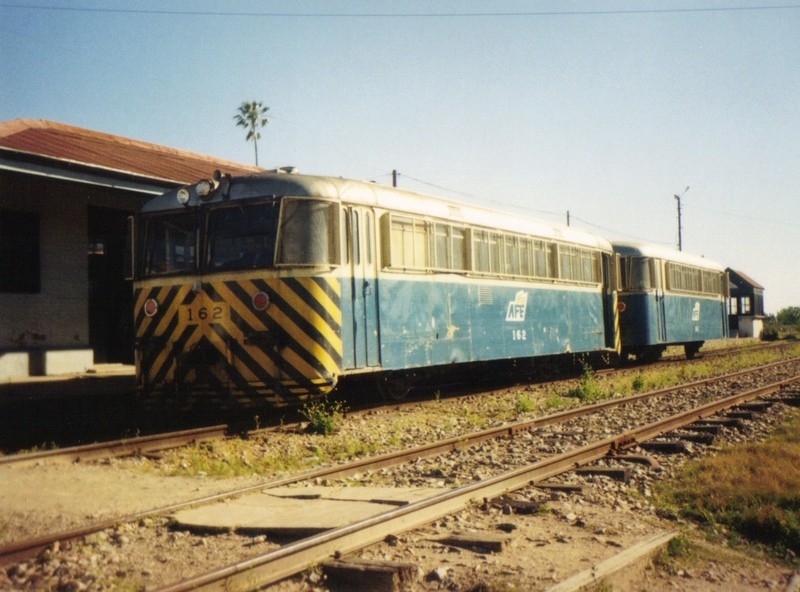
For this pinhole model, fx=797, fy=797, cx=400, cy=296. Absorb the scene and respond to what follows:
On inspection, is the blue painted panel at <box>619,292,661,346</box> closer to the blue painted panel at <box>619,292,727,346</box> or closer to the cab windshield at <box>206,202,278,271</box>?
the blue painted panel at <box>619,292,727,346</box>

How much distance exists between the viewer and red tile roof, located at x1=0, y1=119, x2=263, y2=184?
14906mm

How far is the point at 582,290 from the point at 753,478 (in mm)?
10980

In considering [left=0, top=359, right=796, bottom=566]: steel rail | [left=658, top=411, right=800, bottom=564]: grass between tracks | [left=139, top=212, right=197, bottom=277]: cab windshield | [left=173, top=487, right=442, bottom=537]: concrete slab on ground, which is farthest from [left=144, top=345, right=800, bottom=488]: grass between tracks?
[left=658, top=411, right=800, bottom=564]: grass between tracks

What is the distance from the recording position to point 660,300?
2236cm

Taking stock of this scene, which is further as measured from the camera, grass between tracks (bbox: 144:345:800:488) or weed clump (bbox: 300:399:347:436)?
weed clump (bbox: 300:399:347:436)

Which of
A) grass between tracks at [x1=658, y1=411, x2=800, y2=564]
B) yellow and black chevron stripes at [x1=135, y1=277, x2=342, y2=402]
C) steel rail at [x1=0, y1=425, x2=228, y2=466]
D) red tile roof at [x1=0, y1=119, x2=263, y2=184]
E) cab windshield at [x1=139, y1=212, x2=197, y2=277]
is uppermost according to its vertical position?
red tile roof at [x1=0, y1=119, x2=263, y2=184]

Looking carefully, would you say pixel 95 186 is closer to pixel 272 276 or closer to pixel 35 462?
pixel 272 276

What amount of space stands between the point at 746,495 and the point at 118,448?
6135mm

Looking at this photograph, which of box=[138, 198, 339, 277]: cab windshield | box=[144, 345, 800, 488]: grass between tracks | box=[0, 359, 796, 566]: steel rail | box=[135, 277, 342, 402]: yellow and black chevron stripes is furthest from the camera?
box=[138, 198, 339, 277]: cab windshield

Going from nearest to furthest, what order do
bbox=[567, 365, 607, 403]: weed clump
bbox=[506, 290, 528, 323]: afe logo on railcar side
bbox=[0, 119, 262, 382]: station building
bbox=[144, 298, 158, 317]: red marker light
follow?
1. bbox=[144, 298, 158, 317]: red marker light
2. bbox=[567, 365, 607, 403]: weed clump
3. bbox=[506, 290, 528, 323]: afe logo on railcar side
4. bbox=[0, 119, 262, 382]: station building

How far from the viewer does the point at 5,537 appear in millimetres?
5430

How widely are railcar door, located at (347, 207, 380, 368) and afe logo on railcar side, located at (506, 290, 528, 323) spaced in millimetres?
4260

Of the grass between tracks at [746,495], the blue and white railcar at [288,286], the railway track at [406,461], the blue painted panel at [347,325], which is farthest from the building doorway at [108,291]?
the grass between tracks at [746,495]

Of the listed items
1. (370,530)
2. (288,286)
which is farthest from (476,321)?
(370,530)
